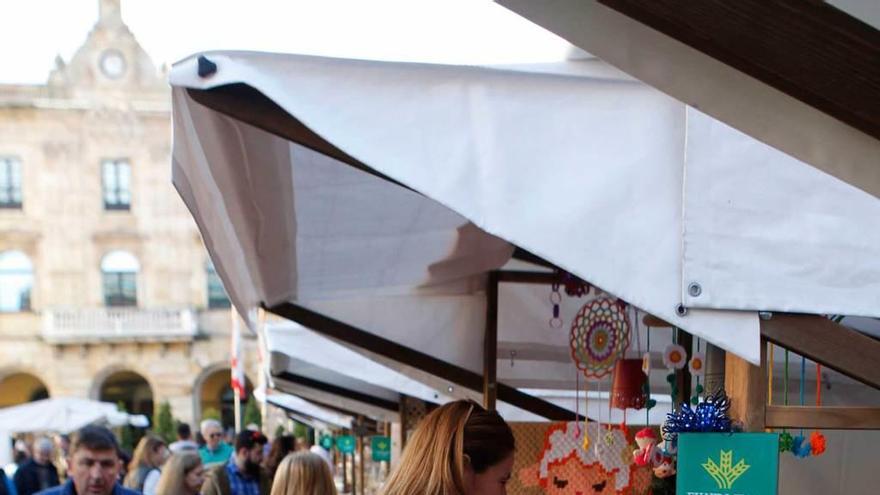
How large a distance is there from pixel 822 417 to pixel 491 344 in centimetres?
231

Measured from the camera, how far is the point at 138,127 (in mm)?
33906

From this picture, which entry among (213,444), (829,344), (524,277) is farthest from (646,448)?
(213,444)

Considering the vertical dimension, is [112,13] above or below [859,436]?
above

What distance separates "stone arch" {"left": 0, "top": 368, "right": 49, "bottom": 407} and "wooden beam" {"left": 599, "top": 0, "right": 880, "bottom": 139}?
3813 cm

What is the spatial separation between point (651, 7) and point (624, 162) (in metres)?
1.38

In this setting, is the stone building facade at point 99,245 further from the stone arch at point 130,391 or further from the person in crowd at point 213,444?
the person in crowd at point 213,444

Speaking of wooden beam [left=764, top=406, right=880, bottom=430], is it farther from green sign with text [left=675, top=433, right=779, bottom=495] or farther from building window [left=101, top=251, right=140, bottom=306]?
building window [left=101, top=251, right=140, bottom=306]

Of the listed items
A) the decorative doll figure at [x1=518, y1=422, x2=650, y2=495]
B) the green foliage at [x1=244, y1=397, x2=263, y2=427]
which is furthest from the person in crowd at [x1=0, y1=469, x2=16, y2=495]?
the green foliage at [x1=244, y1=397, x2=263, y2=427]

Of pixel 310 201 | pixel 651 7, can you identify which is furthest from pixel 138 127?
pixel 651 7

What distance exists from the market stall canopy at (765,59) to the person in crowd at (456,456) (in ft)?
2.91

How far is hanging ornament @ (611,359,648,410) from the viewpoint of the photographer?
364cm

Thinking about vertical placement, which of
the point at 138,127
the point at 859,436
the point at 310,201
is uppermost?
the point at 138,127

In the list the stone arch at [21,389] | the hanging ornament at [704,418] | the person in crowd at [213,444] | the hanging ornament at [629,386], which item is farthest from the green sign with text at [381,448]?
the stone arch at [21,389]

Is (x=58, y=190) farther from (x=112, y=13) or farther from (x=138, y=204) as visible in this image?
(x=112, y=13)
